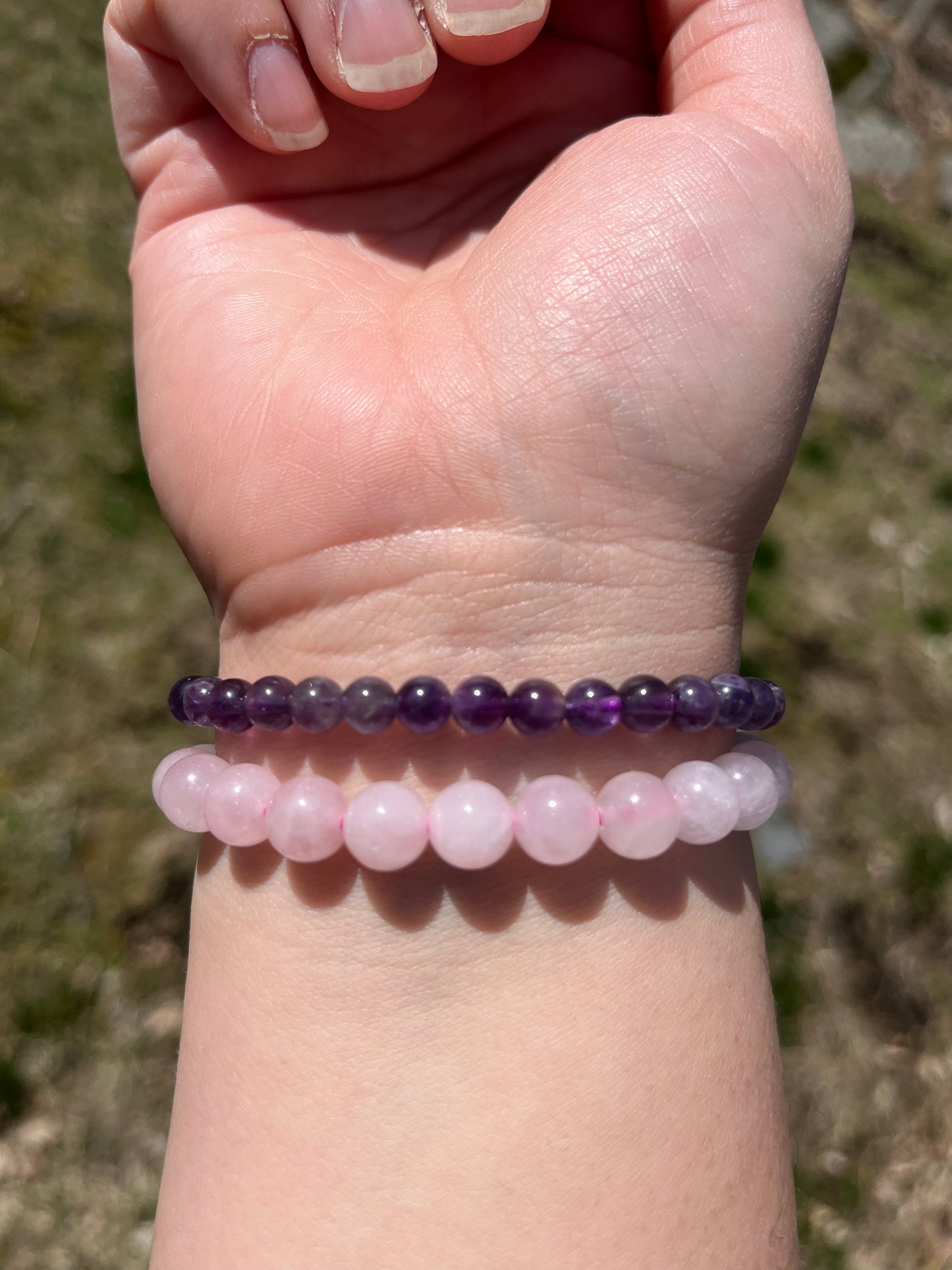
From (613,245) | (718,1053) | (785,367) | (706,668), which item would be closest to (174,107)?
(613,245)

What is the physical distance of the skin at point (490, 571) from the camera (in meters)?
1.48

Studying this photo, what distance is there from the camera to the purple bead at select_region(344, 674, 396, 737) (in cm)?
162

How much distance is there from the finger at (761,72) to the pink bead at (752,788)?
1109mm

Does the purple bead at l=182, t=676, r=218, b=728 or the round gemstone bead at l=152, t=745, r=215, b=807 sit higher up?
the purple bead at l=182, t=676, r=218, b=728

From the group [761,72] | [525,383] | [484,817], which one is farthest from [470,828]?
[761,72]

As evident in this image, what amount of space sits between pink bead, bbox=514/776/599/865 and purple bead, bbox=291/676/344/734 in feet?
1.19

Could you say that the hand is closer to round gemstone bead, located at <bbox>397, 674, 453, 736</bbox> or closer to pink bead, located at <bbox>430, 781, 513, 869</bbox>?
round gemstone bead, located at <bbox>397, 674, 453, 736</bbox>

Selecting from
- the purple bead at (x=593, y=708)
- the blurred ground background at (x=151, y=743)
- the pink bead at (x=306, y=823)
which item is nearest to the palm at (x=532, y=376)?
the purple bead at (x=593, y=708)

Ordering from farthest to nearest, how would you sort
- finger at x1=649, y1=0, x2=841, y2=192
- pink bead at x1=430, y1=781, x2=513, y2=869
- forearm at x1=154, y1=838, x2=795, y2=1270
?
1. finger at x1=649, y1=0, x2=841, y2=192
2. pink bead at x1=430, y1=781, x2=513, y2=869
3. forearm at x1=154, y1=838, x2=795, y2=1270

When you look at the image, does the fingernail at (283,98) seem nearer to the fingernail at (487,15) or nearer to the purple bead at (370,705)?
the fingernail at (487,15)

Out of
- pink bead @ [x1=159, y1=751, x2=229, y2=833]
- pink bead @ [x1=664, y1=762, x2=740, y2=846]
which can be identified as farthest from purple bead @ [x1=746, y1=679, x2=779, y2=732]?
pink bead @ [x1=159, y1=751, x2=229, y2=833]

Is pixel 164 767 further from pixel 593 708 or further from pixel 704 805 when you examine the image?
pixel 704 805

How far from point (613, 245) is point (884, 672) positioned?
8.75 feet

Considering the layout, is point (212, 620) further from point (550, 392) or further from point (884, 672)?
point (884, 672)
